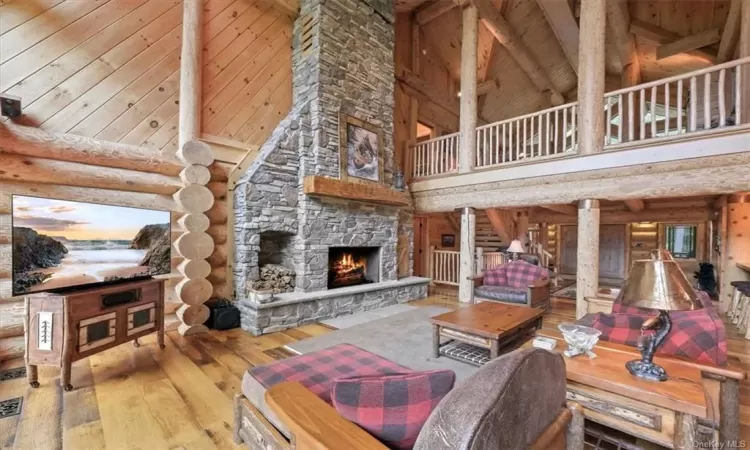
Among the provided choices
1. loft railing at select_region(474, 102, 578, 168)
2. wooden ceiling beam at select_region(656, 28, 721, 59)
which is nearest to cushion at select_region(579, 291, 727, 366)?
loft railing at select_region(474, 102, 578, 168)

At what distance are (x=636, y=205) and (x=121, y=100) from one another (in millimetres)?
9105

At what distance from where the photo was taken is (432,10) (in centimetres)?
708

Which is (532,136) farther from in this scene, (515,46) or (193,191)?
(193,191)

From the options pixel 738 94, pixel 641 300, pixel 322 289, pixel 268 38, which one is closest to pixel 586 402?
pixel 641 300

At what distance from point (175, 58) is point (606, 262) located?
11.9 meters

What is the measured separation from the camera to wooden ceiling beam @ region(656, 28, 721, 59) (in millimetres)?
5916

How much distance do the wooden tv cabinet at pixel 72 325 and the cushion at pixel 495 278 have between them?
15.6 feet

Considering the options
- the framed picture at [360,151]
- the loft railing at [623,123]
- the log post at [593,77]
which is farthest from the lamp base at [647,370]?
the framed picture at [360,151]

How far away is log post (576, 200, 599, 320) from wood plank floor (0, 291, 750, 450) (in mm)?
1467

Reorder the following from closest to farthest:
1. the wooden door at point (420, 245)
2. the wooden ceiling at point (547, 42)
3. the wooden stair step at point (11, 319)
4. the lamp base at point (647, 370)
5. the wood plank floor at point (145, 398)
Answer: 1. the lamp base at point (647, 370)
2. the wood plank floor at point (145, 398)
3. the wooden stair step at point (11, 319)
4. the wooden ceiling at point (547, 42)
5. the wooden door at point (420, 245)

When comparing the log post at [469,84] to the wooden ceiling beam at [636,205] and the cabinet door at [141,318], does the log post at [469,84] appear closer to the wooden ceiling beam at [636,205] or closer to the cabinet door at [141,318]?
the wooden ceiling beam at [636,205]

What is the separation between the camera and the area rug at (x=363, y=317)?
4.36 metres

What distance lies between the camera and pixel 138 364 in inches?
119

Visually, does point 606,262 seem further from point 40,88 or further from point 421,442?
point 40,88
